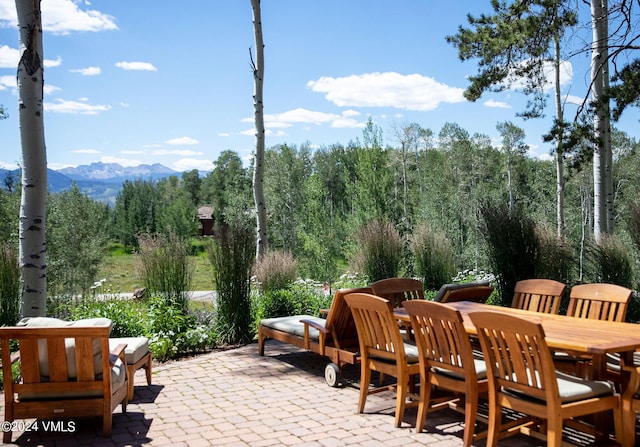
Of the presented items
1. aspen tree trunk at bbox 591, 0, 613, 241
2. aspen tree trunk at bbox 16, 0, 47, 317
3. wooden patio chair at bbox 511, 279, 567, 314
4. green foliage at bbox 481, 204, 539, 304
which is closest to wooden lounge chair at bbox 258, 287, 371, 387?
wooden patio chair at bbox 511, 279, 567, 314

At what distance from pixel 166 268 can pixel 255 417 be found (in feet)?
9.85

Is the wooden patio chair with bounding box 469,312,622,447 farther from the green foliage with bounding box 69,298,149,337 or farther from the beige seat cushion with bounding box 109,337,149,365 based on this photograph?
the green foliage with bounding box 69,298,149,337

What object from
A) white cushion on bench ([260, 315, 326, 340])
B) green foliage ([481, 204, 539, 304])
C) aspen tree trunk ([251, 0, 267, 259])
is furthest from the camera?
aspen tree trunk ([251, 0, 267, 259])

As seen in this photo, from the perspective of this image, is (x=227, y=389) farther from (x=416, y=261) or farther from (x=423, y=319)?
(x=416, y=261)

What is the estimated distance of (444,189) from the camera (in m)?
32.5

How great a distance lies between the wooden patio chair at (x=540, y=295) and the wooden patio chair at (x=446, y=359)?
1141 millimetres

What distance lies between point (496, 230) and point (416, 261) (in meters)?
2.02

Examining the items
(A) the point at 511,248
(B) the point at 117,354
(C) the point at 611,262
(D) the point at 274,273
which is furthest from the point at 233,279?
(C) the point at 611,262

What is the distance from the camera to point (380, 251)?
8.47 metres

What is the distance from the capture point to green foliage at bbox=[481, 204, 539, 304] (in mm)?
7301

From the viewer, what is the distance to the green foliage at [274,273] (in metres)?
7.98

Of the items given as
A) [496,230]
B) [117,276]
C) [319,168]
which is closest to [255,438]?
[496,230]

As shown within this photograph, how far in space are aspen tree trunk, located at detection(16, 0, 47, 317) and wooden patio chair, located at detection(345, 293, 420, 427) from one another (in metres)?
3.41

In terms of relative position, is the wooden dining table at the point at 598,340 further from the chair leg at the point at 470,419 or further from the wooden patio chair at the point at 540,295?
the wooden patio chair at the point at 540,295
